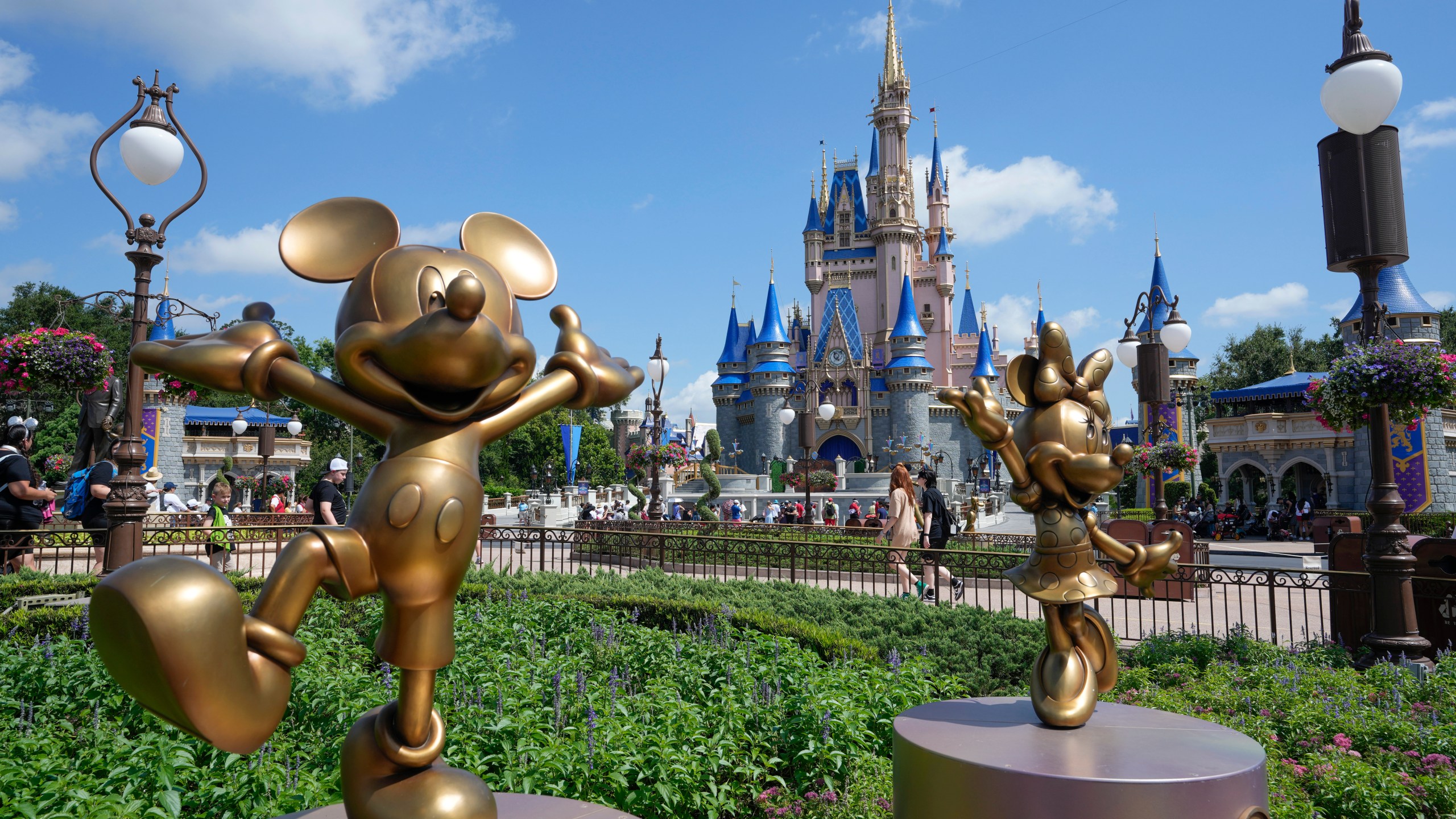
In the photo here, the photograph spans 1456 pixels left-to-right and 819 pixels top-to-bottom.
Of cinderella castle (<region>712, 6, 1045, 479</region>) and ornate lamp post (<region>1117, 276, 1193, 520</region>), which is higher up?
cinderella castle (<region>712, 6, 1045, 479</region>)

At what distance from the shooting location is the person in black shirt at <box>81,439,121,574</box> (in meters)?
8.98

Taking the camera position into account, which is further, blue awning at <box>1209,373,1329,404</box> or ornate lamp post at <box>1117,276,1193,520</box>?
blue awning at <box>1209,373,1329,404</box>

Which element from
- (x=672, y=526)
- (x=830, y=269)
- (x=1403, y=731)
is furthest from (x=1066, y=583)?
(x=830, y=269)

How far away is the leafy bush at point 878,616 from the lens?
6.76 m

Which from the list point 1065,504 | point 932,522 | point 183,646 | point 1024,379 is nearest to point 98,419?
point 932,522

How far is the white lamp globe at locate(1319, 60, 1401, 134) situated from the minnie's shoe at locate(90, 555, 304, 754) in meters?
8.22

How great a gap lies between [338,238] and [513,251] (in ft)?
1.47

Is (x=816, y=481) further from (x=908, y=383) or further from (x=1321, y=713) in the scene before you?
(x=1321, y=713)

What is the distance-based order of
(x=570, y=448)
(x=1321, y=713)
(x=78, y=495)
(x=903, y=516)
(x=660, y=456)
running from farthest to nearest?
(x=570, y=448), (x=660, y=456), (x=903, y=516), (x=78, y=495), (x=1321, y=713)

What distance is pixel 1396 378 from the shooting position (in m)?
7.34

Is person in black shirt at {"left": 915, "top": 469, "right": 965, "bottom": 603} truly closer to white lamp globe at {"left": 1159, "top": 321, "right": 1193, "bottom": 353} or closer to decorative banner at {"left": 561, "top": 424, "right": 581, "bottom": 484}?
white lamp globe at {"left": 1159, "top": 321, "right": 1193, "bottom": 353}

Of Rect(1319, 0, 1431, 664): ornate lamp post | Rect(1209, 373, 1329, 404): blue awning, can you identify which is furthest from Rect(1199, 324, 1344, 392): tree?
Rect(1319, 0, 1431, 664): ornate lamp post

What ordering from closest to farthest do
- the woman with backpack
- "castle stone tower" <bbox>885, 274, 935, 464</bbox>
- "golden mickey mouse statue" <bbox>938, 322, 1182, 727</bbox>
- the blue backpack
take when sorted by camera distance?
1. "golden mickey mouse statue" <bbox>938, 322, 1182, 727</bbox>
2. the woman with backpack
3. the blue backpack
4. "castle stone tower" <bbox>885, 274, 935, 464</bbox>

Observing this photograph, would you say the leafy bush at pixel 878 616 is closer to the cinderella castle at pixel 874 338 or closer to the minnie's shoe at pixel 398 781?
the minnie's shoe at pixel 398 781
